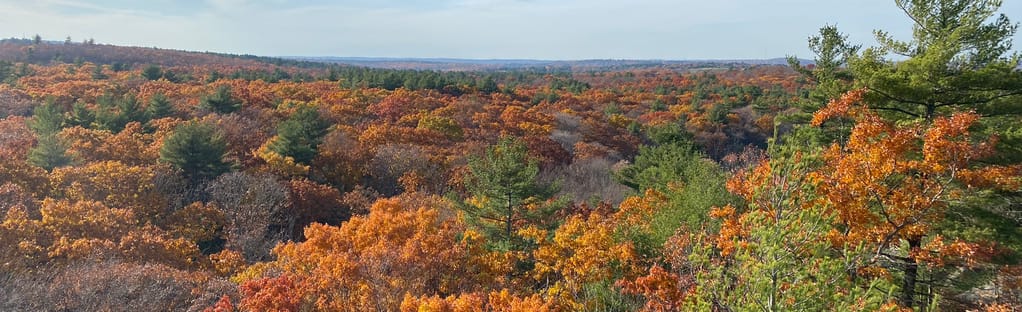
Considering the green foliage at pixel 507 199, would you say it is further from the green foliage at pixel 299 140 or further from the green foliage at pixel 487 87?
the green foliage at pixel 487 87

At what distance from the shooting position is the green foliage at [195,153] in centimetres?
2330

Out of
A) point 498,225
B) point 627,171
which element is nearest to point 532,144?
point 627,171

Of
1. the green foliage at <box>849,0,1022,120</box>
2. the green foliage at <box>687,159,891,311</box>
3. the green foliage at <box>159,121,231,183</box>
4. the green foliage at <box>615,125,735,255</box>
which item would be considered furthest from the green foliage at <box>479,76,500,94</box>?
the green foliage at <box>687,159,891,311</box>

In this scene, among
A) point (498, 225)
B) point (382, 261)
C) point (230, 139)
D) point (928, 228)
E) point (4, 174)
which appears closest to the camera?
point (928, 228)

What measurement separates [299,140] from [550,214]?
16467 millimetres

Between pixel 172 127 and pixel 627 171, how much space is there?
2370cm

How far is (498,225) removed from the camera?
1680cm

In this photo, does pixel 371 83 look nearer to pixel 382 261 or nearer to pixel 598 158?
pixel 598 158

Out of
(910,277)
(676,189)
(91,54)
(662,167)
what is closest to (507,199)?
(676,189)

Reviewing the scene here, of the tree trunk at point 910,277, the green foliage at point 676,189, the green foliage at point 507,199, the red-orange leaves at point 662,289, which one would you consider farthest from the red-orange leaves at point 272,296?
the tree trunk at point 910,277

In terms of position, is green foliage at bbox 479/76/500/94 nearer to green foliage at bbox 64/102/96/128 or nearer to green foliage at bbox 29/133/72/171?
green foliage at bbox 64/102/96/128

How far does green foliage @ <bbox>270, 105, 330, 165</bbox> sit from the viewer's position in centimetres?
2728

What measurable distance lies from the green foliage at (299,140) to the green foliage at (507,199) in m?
13.5

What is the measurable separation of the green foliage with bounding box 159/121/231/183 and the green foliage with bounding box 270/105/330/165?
3.06 m
